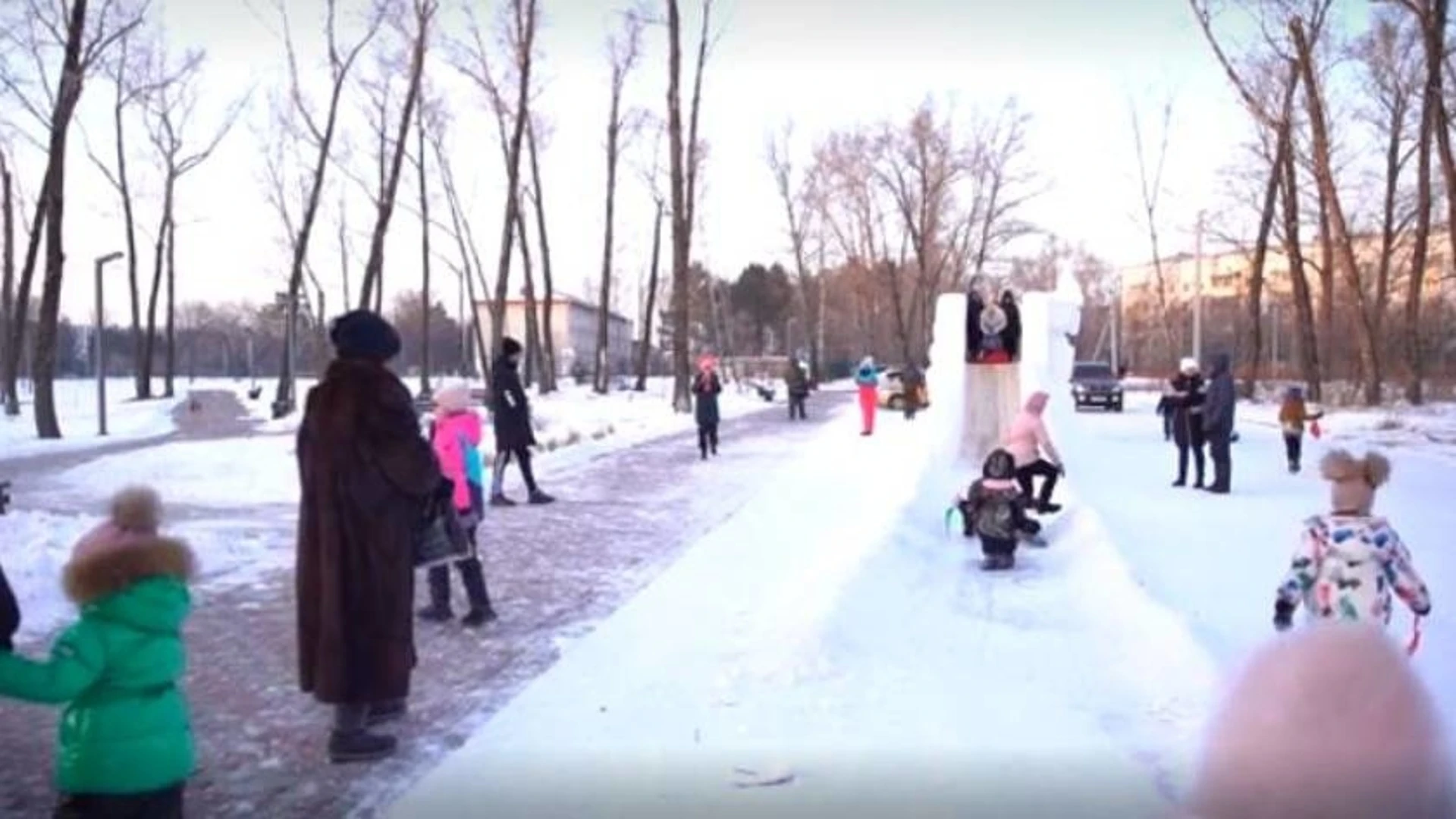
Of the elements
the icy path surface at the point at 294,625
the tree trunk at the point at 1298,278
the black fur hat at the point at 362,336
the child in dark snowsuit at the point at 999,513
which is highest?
the tree trunk at the point at 1298,278

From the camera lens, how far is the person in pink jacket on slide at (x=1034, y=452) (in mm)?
12180

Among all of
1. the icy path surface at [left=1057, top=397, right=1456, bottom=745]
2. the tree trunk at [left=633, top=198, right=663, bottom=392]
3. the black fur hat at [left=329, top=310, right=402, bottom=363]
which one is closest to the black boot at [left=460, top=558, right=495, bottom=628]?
the black fur hat at [left=329, top=310, right=402, bottom=363]

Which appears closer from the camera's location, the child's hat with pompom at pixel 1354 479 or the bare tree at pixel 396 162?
the child's hat with pompom at pixel 1354 479

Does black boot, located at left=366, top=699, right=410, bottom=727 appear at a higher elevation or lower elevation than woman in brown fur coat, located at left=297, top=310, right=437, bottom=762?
lower

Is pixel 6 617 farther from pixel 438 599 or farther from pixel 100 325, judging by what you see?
pixel 100 325

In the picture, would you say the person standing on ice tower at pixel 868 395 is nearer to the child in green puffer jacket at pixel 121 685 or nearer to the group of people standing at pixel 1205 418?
the group of people standing at pixel 1205 418

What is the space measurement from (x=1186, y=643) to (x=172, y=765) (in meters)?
5.06

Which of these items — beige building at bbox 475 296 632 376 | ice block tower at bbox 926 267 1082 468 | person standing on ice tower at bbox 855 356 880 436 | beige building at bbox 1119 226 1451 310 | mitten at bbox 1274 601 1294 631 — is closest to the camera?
mitten at bbox 1274 601 1294 631

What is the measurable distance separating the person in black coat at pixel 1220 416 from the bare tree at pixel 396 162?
73.6 feet

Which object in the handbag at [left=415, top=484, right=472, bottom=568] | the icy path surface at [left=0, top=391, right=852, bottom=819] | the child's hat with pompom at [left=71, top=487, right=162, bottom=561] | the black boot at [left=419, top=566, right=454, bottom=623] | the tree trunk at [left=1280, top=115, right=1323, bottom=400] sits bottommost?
the icy path surface at [left=0, top=391, right=852, bottom=819]

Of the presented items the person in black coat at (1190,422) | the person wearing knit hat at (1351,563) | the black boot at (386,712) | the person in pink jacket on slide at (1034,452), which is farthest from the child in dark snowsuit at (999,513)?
the person in black coat at (1190,422)

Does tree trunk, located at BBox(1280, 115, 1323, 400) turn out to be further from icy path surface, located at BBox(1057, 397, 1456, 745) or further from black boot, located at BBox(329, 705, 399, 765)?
black boot, located at BBox(329, 705, 399, 765)

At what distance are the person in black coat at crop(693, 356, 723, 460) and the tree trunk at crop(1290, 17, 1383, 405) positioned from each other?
23.5 metres

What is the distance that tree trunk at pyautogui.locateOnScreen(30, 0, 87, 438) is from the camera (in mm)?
25703
